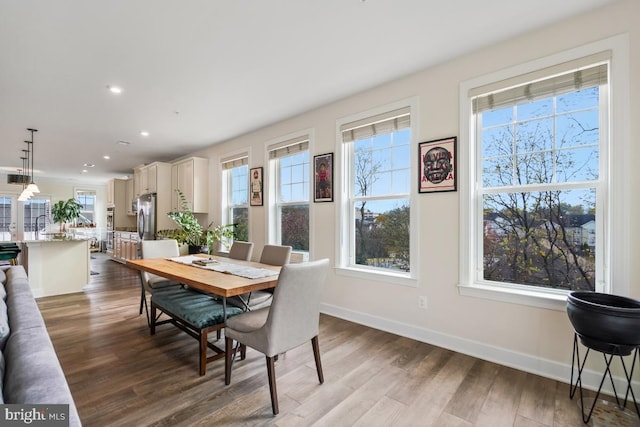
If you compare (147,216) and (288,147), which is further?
(147,216)

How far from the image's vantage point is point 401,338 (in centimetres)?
286

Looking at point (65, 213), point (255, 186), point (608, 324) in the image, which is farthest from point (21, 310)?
point (65, 213)

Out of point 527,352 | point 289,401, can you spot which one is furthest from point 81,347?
point 527,352

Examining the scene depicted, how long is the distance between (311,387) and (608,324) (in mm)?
1752

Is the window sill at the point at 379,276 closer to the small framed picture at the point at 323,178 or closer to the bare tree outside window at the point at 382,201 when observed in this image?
the bare tree outside window at the point at 382,201

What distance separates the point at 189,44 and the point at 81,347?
274cm

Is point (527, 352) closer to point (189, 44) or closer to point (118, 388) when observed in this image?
point (118, 388)

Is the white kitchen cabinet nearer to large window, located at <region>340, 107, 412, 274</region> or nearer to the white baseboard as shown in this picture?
large window, located at <region>340, 107, 412, 274</region>

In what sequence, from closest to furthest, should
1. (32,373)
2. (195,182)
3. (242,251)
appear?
1. (32,373)
2. (242,251)
3. (195,182)

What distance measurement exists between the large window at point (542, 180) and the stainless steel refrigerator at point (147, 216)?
228 inches

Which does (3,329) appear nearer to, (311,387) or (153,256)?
(311,387)

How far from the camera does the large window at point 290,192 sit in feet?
13.2

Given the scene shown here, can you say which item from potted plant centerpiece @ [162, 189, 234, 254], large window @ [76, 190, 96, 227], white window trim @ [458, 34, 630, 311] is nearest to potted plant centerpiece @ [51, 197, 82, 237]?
large window @ [76, 190, 96, 227]

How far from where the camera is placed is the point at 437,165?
2705mm
